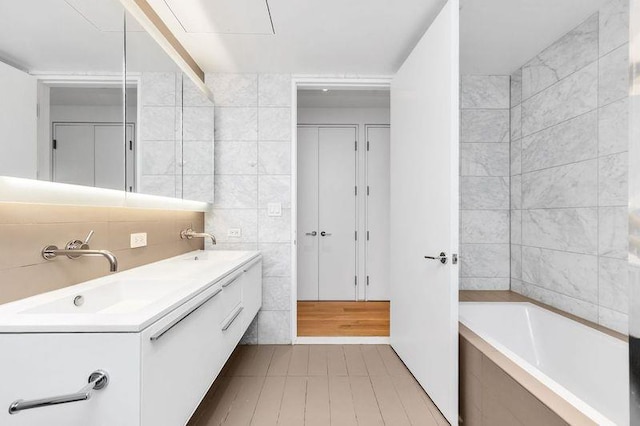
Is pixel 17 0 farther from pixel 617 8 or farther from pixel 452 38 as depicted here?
pixel 617 8

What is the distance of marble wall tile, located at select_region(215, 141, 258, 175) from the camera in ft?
9.35

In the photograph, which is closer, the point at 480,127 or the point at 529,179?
the point at 529,179

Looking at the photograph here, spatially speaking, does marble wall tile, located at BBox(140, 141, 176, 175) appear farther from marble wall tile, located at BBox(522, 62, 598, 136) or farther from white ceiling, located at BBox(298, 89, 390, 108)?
marble wall tile, located at BBox(522, 62, 598, 136)

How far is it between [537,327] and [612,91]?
1560 mm

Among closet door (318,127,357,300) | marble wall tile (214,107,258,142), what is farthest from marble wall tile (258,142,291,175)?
closet door (318,127,357,300)

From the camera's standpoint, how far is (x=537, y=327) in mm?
2266

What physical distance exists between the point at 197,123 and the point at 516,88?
8.63 ft

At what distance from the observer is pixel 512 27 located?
85.0 inches

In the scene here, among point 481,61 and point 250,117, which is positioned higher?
point 481,61

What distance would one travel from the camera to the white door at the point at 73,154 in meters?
1.31

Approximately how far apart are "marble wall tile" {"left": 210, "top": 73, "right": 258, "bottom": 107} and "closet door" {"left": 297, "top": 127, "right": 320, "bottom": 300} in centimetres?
133

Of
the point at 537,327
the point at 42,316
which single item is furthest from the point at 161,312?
the point at 537,327

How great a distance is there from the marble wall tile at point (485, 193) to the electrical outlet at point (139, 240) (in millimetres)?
2439

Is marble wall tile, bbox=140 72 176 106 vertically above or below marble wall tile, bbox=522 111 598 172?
above
